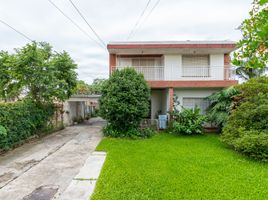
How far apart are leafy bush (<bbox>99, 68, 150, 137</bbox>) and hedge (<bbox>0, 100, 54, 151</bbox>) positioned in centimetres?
379

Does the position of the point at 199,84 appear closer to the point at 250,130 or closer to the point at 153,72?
the point at 153,72

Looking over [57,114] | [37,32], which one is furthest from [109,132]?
[37,32]

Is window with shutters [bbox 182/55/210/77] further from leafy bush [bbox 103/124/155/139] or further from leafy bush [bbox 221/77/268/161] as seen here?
leafy bush [bbox 103/124/155/139]

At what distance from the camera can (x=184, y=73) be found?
→ 50.0 feet

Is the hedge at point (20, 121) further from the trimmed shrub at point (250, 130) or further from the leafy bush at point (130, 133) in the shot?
the trimmed shrub at point (250, 130)

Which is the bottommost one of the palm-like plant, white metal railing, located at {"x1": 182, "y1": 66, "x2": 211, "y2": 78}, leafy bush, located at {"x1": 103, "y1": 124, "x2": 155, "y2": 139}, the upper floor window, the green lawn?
the green lawn

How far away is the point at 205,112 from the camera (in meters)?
14.9

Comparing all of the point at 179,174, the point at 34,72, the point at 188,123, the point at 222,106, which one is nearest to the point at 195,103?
the point at 222,106

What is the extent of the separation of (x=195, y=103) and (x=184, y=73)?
7.56ft

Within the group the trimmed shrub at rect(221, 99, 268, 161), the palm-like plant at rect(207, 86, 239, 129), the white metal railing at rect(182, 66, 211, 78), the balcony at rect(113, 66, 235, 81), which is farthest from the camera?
the white metal railing at rect(182, 66, 211, 78)

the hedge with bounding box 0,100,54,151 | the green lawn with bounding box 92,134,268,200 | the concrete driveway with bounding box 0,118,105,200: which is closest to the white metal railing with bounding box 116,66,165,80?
the hedge with bounding box 0,100,54,151

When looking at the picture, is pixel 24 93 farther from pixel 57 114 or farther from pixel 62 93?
pixel 57 114

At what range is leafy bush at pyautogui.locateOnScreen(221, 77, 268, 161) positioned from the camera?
25.3 ft

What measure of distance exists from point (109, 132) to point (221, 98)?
7.19 meters
